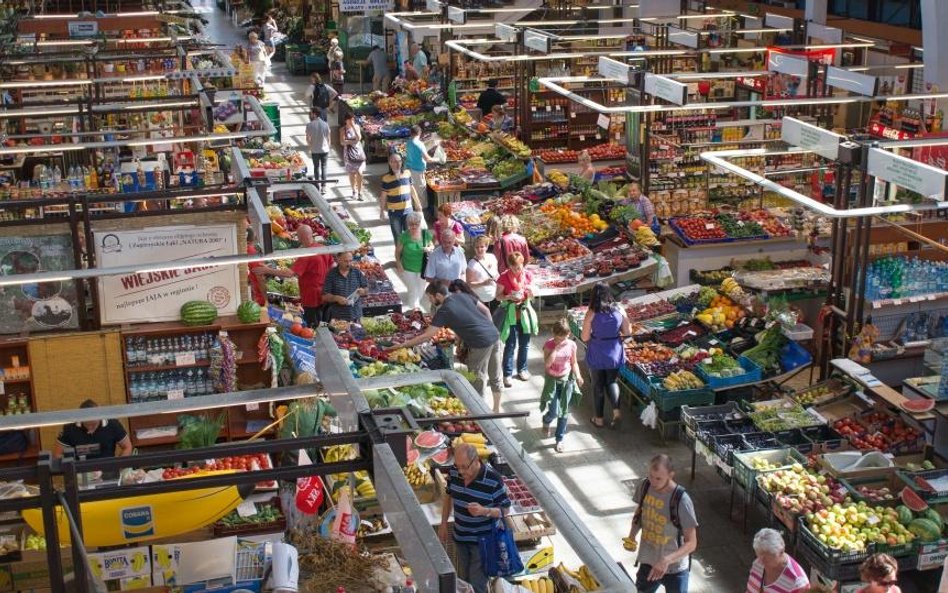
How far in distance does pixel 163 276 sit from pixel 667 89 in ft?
21.0

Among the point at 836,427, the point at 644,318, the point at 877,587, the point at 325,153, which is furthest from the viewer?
the point at 325,153

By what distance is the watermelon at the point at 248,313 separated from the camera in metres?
9.21

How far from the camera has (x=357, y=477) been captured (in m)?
8.16

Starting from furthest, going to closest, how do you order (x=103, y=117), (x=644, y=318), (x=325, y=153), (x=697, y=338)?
(x=325, y=153)
(x=103, y=117)
(x=644, y=318)
(x=697, y=338)

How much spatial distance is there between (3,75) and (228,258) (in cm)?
1108

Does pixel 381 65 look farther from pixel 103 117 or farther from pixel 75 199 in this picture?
pixel 75 199

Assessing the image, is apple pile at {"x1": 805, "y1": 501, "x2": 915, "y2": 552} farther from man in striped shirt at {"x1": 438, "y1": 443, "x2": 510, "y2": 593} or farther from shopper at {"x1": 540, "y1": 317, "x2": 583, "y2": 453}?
shopper at {"x1": 540, "y1": 317, "x2": 583, "y2": 453}

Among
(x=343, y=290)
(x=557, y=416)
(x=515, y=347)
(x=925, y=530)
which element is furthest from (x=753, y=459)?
(x=343, y=290)

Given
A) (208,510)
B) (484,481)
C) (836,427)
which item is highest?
(208,510)

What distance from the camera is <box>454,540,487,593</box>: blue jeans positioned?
688 cm

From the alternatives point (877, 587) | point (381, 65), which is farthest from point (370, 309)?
point (381, 65)

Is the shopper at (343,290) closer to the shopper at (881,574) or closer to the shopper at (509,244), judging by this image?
the shopper at (509,244)

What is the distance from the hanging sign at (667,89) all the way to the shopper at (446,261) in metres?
2.97

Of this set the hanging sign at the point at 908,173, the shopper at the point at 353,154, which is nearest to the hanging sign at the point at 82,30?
the shopper at the point at 353,154
